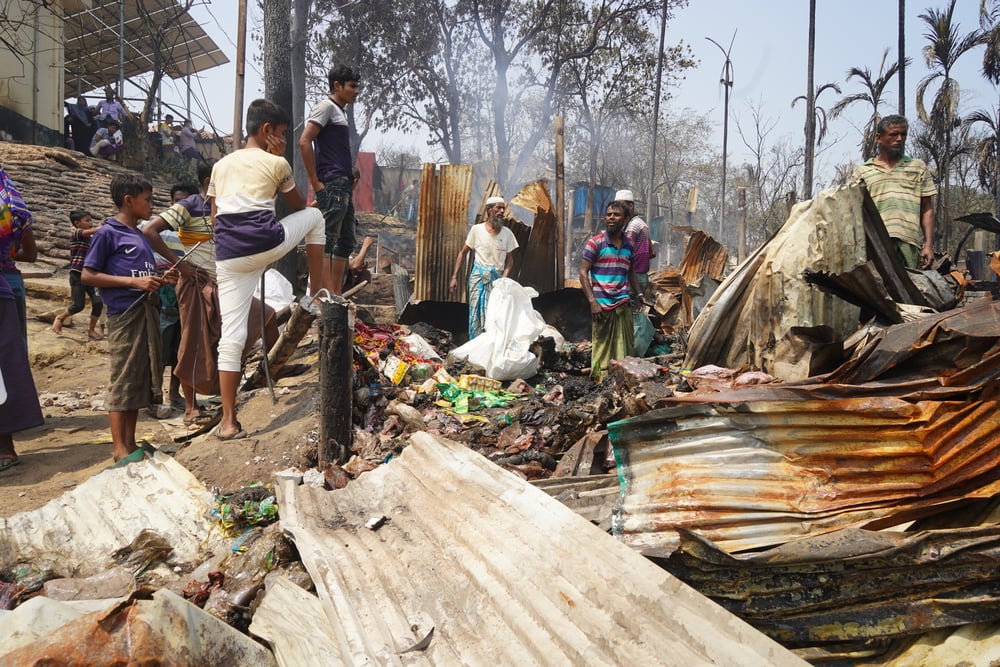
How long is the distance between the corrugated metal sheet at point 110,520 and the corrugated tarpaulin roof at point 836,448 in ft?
7.09

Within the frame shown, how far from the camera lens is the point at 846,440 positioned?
2.31 metres

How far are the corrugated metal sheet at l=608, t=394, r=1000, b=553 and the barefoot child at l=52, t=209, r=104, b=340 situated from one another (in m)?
6.54

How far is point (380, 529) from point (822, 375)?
73.8 inches

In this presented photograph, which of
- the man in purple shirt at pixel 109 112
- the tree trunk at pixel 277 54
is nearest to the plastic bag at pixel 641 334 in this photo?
the tree trunk at pixel 277 54

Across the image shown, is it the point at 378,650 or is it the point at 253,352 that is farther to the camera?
the point at 253,352

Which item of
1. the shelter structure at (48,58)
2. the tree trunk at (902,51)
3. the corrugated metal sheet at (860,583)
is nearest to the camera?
the corrugated metal sheet at (860,583)

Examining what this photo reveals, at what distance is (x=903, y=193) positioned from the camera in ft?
15.6

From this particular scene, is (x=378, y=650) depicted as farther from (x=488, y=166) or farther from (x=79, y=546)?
(x=488, y=166)

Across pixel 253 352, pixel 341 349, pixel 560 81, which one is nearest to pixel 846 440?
pixel 341 349

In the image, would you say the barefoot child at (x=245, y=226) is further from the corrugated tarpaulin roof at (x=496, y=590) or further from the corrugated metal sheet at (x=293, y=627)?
the corrugated metal sheet at (x=293, y=627)

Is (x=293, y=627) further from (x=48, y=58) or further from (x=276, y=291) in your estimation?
(x=48, y=58)

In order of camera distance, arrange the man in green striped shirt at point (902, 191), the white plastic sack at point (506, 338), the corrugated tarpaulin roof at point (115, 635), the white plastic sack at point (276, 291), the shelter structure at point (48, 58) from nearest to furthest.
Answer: the corrugated tarpaulin roof at point (115, 635), the man in green striped shirt at point (902, 191), the white plastic sack at point (276, 291), the white plastic sack at point (506, 338), the shelter structure at point (48, 58)

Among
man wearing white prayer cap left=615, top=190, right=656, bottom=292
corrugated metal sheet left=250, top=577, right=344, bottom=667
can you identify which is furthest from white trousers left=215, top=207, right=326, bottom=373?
man wearing white prayer cap left=615, top=190, right=656, bottom=292

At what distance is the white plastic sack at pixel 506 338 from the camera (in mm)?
5875
